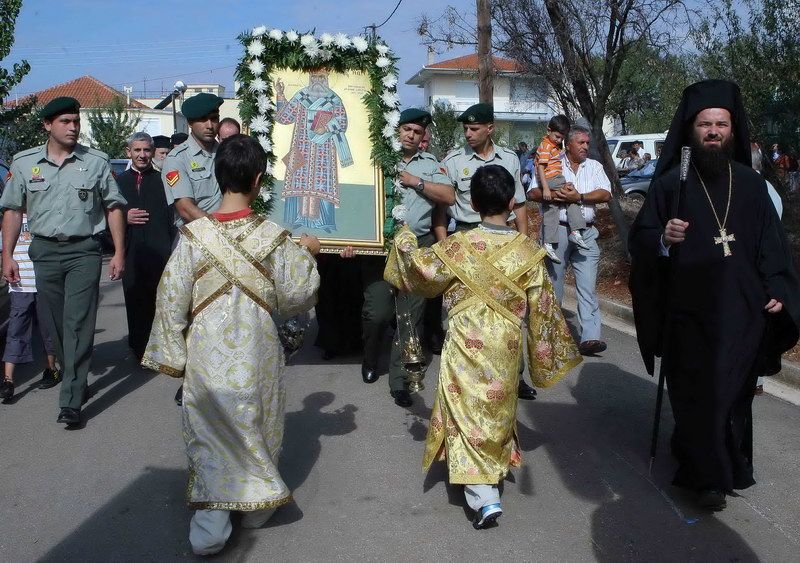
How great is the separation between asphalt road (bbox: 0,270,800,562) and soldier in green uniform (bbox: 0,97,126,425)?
0.68 m

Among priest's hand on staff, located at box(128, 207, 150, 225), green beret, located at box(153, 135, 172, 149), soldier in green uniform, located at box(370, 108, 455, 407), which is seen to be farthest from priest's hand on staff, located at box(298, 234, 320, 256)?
green beret, located at box(153, 135, 172, 149)

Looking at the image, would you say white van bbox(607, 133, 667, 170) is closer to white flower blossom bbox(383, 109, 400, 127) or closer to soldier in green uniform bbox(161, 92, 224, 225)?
white flower blossom bbox(383, 109, 400, 127)

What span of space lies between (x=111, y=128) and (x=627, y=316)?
46.3 m

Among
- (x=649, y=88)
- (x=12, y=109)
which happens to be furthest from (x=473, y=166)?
(x=649, y=88)

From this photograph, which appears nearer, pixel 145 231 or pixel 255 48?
pixel 255 48

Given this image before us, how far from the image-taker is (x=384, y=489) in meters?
5.12

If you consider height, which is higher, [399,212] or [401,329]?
[399,212]

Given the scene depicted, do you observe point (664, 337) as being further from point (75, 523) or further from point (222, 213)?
point (75, 523)

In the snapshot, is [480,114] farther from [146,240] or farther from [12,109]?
[12,109]

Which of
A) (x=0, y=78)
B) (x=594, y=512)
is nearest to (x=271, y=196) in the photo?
(x=594, y=512)

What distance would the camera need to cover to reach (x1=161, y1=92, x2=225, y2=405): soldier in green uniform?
21.6 ft

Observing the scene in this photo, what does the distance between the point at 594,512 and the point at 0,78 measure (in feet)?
45.9

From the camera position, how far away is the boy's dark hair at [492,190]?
475 cm

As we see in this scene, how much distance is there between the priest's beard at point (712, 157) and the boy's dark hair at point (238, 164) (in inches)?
97.1
